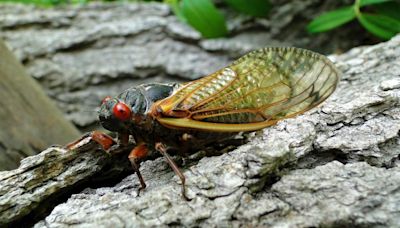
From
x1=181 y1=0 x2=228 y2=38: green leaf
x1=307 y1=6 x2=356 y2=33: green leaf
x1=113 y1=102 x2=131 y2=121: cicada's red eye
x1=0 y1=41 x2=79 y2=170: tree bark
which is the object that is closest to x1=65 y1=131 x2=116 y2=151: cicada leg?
x1=113 y1=102 x2=131 y2=121: cicada's red eye

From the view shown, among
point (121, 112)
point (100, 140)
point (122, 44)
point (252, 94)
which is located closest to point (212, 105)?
point (252, 94)

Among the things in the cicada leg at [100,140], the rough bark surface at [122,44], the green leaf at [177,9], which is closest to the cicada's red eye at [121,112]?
the cicada leg at [100,140]

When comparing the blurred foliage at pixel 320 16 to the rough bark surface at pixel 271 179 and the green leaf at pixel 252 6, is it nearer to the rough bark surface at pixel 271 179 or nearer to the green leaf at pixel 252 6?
the green leaf at pixel 252 6

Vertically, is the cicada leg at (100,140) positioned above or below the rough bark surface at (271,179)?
above

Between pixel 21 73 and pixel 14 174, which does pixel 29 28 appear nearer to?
pixel 21 73

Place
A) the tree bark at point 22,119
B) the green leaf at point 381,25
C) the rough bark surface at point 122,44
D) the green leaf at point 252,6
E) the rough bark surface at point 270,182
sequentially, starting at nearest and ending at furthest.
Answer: the rough bark surface at point 270,182 → the tree bark at point 22,119 → the green leaf at point 381,25 → the green leaf at point 252,6 → the rough bark surface at point 122,44

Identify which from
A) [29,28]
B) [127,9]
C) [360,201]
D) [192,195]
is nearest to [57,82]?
[29,28]

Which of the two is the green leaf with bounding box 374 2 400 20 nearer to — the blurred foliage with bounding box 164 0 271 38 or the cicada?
the blurred foliage with bounding box 164 0 271 38
